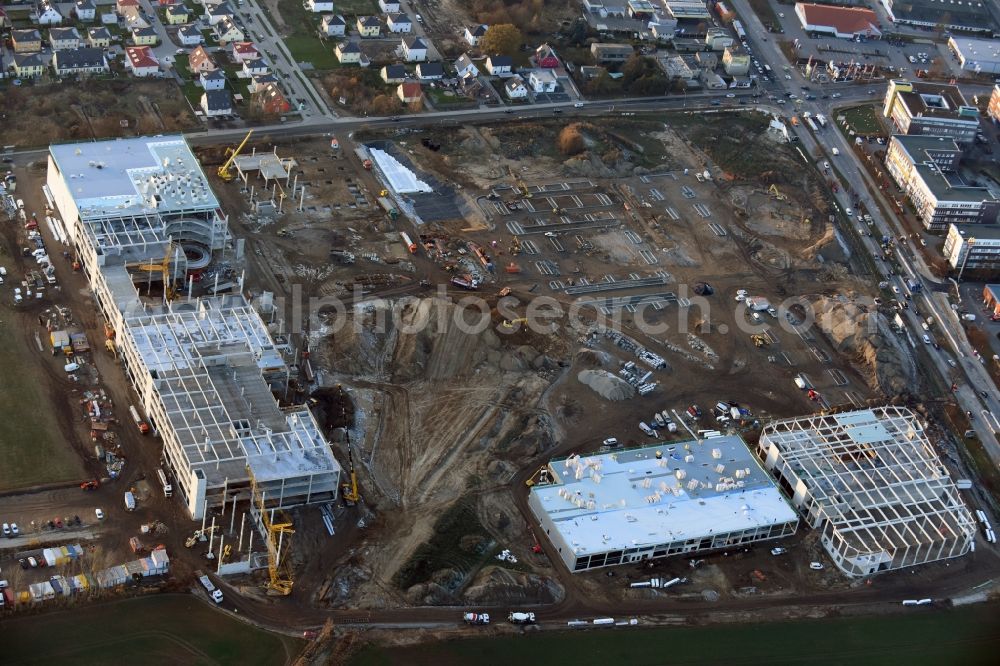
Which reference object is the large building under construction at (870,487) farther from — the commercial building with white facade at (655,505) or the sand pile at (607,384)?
the sand pile at (607,384)

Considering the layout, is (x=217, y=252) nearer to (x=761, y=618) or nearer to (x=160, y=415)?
(x=160, y=415)

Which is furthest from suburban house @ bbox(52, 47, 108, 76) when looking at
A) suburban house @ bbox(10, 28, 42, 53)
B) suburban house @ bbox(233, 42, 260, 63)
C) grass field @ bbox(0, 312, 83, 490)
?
grass field @ bbox(0, 312, 83, 490)

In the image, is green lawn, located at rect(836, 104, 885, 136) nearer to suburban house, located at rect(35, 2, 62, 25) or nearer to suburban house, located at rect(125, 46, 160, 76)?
suburban house, located at rect(125, 46, 160, 76)

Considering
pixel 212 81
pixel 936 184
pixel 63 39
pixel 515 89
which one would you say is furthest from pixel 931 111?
pixel 63 39

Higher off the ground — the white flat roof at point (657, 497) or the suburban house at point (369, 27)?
the white flat roof at point (657, 497)

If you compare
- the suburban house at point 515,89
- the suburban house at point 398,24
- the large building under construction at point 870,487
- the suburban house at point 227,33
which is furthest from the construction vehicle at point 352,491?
the suburban house at point 398,24

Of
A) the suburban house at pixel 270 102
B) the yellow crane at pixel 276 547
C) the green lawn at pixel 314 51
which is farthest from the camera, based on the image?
the green lawn at pixel 314 51
